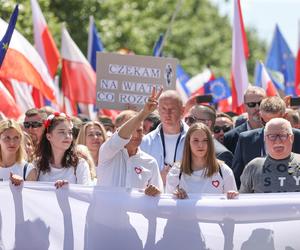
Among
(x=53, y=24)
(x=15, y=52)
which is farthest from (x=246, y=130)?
(x=53, y=24)

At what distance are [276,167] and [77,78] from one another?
771 cm

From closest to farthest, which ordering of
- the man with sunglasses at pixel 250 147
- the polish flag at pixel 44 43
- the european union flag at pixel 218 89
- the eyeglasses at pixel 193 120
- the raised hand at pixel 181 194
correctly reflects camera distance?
the raised hand at pixel 181 194
the man with sunglasses at pixel 250 147
the eyeglasses at pixel 193 120
the polish flag at pixel 44 43
the european union flag at pixel 218 89

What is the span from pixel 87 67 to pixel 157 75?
3602 mm

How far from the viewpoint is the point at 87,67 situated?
15484 mm

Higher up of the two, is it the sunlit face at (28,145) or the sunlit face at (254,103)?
the sunlit face at (254,103)

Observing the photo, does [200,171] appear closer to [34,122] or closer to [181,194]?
[181,194]

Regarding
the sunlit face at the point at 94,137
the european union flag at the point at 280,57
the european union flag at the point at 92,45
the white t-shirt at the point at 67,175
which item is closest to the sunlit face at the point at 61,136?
the white t-shirt at the point at 67,175

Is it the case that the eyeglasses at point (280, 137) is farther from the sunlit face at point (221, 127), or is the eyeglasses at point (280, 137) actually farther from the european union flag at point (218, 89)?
the european union flag at point (218, 89)

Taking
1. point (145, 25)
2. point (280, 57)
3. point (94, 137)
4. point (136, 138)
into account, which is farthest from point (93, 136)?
point (145, 25)

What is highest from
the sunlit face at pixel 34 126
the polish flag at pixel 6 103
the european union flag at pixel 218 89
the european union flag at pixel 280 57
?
the european union flag at pixel 280 57

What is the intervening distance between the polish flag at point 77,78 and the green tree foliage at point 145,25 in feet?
16.8

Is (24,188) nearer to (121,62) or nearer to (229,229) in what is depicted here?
(229,229)

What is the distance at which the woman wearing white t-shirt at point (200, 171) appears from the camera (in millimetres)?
8062

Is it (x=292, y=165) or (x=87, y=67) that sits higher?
(x=87, y=67)
